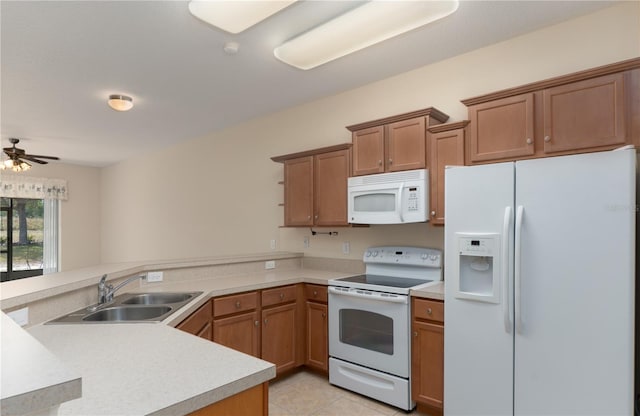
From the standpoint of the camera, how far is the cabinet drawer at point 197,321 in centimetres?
211

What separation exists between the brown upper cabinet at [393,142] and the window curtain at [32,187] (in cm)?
649

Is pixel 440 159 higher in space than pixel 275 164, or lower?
lower

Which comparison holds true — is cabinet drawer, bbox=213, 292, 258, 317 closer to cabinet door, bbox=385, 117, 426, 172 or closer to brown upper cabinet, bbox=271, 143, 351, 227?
brown upper cabinet, bbox=271, 143, 351, 227

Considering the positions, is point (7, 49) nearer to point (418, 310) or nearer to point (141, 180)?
point (418, 310)

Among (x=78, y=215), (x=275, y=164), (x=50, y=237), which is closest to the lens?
(x=275, y=164)

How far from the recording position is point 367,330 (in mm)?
2814

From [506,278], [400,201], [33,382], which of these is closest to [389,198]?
[400,201]

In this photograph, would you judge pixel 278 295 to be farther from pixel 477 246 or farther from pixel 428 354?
pixel 477 246

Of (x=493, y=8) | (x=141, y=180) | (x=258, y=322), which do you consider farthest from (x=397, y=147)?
(x=141, y=180)

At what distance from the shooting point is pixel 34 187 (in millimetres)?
6805

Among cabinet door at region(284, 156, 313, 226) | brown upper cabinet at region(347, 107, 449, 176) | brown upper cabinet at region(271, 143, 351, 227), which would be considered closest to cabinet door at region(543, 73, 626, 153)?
brown upper cabinet at region(347, 107, 449, 176)

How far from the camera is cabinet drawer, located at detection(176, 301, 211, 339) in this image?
211 cm

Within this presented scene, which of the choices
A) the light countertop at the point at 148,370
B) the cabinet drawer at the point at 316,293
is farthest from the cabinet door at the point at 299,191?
the light countertop at the point at 148,370

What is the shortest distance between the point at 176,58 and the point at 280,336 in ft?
7.71
